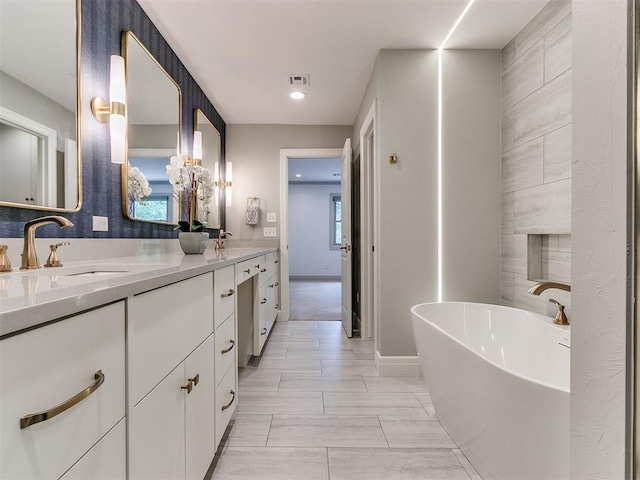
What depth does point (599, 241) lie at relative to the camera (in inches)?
19.8

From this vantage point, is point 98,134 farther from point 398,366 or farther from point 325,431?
point 398,366

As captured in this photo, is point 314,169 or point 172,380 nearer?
point 172,380

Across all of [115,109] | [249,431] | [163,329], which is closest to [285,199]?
[115,109]

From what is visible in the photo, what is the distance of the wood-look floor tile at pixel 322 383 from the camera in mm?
2080

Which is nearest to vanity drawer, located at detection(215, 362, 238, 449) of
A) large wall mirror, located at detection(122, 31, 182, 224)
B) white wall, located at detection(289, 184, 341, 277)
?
large wall mirror, located at detection(122, 31, 182, 224)

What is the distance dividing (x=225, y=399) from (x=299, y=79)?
249cm

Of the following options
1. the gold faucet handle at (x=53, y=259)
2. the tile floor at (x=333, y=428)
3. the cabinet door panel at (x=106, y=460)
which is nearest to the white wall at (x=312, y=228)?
the tile floor at (x=333, y=428)

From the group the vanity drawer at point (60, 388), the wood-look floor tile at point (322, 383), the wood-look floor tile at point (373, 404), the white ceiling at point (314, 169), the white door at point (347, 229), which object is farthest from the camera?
the white ceiling at point (314, 169)

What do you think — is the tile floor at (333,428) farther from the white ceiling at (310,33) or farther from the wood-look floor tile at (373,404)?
the white ceiling at (310,33)

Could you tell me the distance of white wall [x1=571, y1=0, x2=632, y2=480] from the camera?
470mm

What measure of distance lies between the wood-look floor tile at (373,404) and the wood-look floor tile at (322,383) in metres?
0.08

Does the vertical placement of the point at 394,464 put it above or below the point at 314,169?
below

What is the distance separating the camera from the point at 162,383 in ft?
2.72

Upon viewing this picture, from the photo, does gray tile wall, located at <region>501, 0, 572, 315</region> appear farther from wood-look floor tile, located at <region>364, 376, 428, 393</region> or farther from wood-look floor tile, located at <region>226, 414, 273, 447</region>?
wood-look floor tile, located at <region>226, 414, 273, 447</region>
